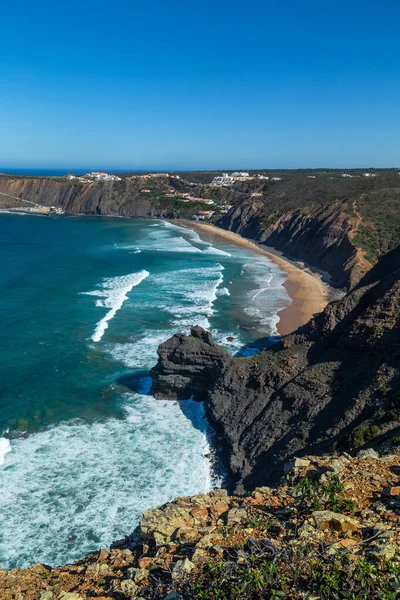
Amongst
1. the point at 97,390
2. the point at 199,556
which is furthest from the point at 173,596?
the point at 97,390

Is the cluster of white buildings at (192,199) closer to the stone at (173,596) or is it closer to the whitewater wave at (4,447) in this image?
the whitewater wave at (4,447)

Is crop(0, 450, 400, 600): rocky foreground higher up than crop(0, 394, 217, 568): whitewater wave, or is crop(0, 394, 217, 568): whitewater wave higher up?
crop(0, 450, 400, 600): rocky foreground

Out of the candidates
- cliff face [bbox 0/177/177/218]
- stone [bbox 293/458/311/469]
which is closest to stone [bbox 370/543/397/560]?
stone [bbox 293/458/311/469]

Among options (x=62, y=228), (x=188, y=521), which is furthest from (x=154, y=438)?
(x=62, y=228)

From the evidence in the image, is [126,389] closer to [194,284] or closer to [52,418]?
[52,418]

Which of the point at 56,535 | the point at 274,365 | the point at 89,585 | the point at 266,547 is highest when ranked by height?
the point at 266,547

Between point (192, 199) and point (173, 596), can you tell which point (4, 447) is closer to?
point (173, 596)

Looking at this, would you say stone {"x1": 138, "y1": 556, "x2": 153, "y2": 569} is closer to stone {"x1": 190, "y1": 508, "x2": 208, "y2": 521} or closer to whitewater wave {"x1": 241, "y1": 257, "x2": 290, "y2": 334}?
stone {"x1": 190, "y1": 508, "x2": 208, "y2": 521}
